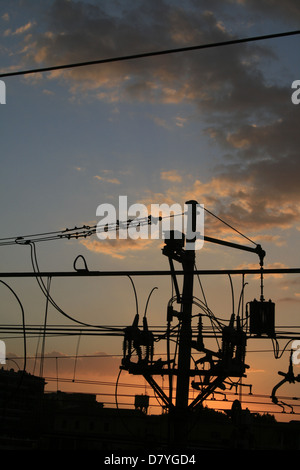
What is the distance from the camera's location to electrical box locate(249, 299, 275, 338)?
16.9 metres

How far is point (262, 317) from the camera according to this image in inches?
669

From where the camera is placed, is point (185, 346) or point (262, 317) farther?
point (185, 346)

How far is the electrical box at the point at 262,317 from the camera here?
1692cm

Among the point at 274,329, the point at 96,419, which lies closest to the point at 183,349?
the point at 274,329

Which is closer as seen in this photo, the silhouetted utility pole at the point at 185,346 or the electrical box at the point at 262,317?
the electrical box at the point at 262,317

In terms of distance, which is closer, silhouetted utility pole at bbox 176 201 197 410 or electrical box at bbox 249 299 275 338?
electrical box at bbox 249 299 275 338
